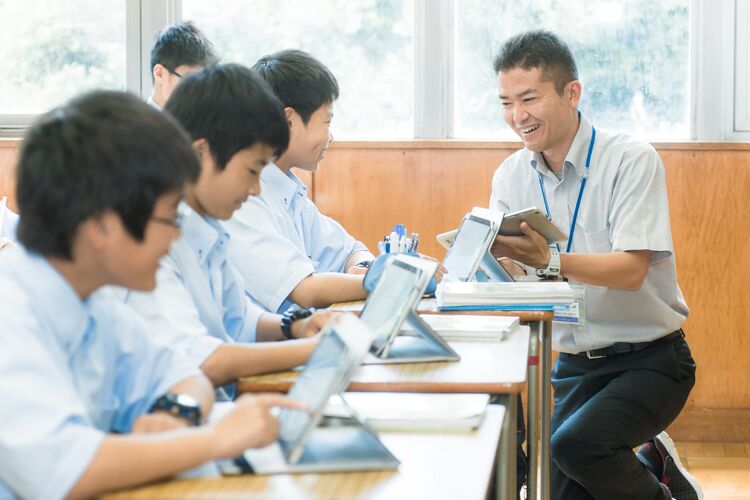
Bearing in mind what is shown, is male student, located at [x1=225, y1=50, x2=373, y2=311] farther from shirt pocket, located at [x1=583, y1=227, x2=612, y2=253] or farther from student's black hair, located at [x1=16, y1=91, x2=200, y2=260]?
student's black hair, located at [x1=16, y1=91, x2=200, y2=260]

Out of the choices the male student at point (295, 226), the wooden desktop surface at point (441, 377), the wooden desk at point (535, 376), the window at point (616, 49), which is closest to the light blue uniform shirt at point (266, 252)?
the male student at point (295, 226)

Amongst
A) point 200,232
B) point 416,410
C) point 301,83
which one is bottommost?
point 416,410

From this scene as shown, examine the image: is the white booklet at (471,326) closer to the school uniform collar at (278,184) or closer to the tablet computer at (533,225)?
the tablet computer at (533,225)

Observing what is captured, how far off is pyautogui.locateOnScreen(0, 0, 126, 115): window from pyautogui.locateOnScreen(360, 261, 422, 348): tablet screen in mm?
2684

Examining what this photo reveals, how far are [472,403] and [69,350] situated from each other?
610 millimetres

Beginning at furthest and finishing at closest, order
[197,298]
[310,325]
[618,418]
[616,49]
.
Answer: [616,49] < [618,418] < [310,325] < [197,298]

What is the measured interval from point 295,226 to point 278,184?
19 cm

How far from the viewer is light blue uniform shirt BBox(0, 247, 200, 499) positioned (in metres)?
1.11

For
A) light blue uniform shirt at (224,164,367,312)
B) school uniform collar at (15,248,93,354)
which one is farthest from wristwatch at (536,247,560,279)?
school uniform collar at (15,248,93,354)

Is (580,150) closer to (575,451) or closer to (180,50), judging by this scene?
(575,451)

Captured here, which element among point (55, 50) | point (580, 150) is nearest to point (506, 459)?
point (580, 150)

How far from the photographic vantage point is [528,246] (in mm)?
2660

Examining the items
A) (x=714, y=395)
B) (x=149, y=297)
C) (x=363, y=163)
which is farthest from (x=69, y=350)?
(x=714, y=395)

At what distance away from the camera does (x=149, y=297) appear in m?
1.65
